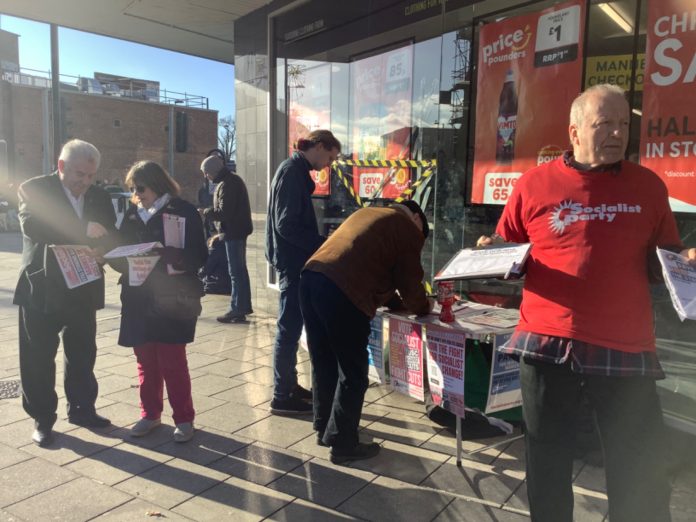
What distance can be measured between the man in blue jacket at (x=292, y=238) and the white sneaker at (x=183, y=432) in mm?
651

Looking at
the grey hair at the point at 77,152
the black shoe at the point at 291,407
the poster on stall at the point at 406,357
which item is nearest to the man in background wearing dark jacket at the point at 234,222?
the black shoe at the point at 291,407

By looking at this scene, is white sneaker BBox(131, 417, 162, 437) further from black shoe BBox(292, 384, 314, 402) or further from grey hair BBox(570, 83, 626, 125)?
grey hair BBox(570, 83, 626, 125)

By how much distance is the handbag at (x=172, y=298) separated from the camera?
3451 mm

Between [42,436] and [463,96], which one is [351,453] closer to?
[42,436]

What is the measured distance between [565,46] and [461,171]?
47.8 inches

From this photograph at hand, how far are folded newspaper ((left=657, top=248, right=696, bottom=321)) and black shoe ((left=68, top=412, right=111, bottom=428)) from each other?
136 inches

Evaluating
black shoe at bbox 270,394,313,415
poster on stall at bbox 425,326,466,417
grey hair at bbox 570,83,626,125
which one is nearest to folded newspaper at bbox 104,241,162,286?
black shoe at bbox 270,394,313,415

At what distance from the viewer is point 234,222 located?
6.60 meters

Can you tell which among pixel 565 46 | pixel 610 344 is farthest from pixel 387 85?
pixel 610 344

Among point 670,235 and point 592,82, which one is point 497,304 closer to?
point 592,82

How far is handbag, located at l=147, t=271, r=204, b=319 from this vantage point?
345 cm

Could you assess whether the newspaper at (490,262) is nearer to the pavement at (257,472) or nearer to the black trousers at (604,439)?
the black trousers at (604,439)

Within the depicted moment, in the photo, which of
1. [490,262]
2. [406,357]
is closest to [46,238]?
[406,357]

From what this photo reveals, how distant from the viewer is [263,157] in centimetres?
708
